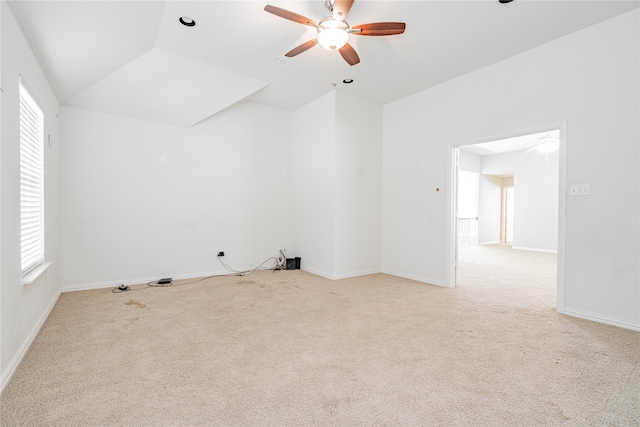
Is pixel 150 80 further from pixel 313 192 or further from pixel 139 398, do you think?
pixel 139 398

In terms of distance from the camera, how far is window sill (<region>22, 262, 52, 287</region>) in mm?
2365

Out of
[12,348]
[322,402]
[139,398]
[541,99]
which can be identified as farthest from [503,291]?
[12,348]

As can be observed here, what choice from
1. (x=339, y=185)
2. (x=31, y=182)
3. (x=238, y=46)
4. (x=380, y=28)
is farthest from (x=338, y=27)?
(x=31, y=182)

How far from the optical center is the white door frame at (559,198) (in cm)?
317

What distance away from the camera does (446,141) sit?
4.33 metres

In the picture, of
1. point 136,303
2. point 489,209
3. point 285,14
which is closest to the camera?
point 285,14

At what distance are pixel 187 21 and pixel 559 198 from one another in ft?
13.6

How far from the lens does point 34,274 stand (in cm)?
259

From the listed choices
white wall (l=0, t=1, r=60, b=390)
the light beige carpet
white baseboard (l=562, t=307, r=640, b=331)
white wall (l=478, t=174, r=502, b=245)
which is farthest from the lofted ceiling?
white wall (l=478, t=174, r=502, b=245)

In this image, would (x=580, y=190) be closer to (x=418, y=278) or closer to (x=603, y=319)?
(x=603, y=319)

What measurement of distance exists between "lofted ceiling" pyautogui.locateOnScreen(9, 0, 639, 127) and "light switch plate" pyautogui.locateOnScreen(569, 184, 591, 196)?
5.13ft

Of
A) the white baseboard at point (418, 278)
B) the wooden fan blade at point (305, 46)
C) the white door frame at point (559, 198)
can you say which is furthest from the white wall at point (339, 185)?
the wooden fan blade at point (305, 46)

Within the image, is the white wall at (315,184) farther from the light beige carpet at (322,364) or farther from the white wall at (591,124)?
the white wall at (591,124)

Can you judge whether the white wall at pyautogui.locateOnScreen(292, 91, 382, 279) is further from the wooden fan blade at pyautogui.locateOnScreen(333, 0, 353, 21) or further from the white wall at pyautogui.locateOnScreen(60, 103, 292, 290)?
the wooden fan blade at pyautogui.locateOnScreen(333, 0, 353, 21)
